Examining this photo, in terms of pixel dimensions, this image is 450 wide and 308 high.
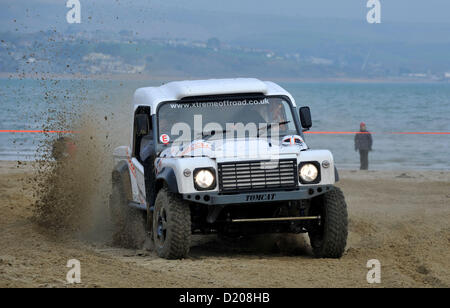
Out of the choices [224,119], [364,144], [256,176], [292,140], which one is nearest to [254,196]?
[256,176]

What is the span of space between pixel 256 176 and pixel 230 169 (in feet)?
0.94

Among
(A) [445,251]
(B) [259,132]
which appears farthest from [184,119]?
(A) [445,251]

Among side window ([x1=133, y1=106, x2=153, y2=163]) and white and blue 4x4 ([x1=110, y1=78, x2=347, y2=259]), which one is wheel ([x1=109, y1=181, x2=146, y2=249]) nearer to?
white and blue 4x4 ([x1=110, y1=78, x2=347, y2=259])

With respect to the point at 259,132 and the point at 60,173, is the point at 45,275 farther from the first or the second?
the point at 60,173

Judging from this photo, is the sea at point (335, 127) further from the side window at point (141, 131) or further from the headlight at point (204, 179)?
the headlight at point (204, 179)

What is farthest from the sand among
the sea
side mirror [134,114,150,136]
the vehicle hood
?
the sea

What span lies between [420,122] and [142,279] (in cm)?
4655

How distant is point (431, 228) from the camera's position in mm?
11336

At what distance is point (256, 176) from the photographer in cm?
841

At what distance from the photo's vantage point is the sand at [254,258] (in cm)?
723

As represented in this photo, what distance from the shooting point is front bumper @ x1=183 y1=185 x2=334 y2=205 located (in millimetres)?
8266

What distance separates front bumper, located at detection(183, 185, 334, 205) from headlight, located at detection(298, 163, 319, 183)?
96 mm

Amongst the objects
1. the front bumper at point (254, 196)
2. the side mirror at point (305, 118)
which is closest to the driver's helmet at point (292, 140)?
the side mirror at point (305, 118)

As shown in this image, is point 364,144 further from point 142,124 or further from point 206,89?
point 142,124
